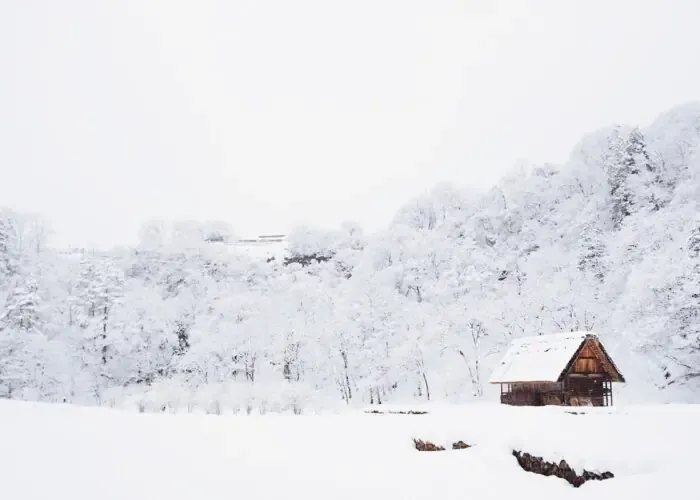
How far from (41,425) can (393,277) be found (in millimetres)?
46889

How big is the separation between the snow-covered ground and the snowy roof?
12.8m

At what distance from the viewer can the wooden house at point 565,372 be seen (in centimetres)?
2691

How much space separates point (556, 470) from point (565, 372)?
57.9 feet

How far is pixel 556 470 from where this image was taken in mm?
10328

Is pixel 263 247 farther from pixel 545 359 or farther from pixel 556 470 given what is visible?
pixel 556 470

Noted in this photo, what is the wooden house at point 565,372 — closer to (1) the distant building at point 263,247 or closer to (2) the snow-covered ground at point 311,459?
(2) the snow-covered ground at point 311,459

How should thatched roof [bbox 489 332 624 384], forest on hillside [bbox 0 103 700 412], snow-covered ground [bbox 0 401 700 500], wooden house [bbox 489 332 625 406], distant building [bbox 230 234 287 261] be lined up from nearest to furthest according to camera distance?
1. snow-covered ground [bbox 0 401 700 500]
2. thatched roof [bbox 489 332 624 384]
3. wooden house [bbox 489 332 625 406]
4. forest on hillside [bbox 0 103 700 412]
5. distant building [bbox 230 234 287 261]

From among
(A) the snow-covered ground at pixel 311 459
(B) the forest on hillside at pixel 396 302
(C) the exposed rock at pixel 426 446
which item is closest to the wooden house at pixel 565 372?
(B) the forest on hillside at pixel 396 302

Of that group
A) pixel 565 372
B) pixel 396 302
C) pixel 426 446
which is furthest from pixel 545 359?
pixel 396 302

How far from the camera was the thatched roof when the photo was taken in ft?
87.7

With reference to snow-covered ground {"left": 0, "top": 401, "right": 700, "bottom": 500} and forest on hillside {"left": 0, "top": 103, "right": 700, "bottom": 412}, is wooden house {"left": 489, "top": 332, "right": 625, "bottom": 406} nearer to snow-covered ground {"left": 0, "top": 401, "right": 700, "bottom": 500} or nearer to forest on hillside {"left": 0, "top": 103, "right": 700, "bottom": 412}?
forest on hillside {"left": 0, "top": 103, "right": 700, "bottom": 412}

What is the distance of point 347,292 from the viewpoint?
52438mm

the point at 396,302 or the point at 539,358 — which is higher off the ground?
the point at 396,302

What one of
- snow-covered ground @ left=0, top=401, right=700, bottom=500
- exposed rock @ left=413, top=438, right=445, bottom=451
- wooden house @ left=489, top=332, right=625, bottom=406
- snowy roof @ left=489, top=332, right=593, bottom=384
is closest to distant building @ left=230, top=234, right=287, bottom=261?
snowy roof @ left=489, top=332, right=593, bottom=384
